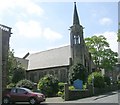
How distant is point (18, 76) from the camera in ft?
152

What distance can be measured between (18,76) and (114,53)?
2296 centimetres

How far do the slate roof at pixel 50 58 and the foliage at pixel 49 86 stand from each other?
14010mm

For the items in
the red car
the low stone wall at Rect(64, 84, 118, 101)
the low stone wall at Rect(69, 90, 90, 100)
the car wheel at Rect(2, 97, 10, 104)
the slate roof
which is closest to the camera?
the red car

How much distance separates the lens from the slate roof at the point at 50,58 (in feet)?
172

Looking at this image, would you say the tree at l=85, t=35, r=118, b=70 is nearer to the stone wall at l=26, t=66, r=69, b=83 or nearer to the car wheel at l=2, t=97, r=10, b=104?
the stone wall at l=26, t=66, r=69, b=83

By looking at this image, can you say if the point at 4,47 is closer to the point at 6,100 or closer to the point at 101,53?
the point at 6,100

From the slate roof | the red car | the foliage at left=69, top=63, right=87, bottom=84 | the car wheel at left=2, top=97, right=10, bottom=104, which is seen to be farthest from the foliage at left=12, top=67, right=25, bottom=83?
the car wheel at left=2, top=97, right=10, bottom=104

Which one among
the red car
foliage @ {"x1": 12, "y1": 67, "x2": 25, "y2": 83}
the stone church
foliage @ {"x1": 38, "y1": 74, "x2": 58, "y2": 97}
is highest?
the stone church

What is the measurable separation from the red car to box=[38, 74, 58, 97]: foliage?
915cm

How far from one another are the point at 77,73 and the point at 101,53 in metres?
15.7

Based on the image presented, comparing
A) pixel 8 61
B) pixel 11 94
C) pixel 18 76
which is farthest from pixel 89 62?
pixel 11 94

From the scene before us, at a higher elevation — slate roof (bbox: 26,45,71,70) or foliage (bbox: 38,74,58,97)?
slate roof (bbox: 26,45,71,70)

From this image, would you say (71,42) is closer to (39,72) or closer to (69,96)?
(39,72)

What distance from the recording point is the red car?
25359mm
